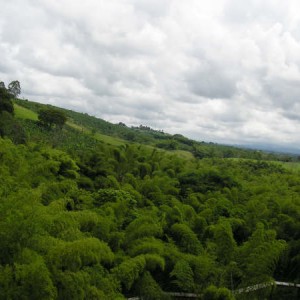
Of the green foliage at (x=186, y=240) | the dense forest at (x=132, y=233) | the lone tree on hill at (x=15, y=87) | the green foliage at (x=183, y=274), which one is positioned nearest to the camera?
the dense forest at (x=132, y=233)

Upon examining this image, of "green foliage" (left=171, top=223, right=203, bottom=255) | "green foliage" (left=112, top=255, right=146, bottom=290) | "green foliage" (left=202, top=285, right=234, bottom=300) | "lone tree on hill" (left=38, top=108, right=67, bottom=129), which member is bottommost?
"green foliage" (left=202, top=285, right=234, bottom=300)

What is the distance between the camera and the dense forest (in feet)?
30.7

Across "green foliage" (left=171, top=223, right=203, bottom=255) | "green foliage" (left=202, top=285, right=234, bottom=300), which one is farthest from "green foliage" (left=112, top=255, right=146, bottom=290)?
"green foliage" (left=171, top=223, right=203, bottom=255)

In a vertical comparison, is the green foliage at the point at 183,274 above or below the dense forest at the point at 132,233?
below

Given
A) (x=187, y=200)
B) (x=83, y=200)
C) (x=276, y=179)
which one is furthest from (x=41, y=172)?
(x=276, y=179)

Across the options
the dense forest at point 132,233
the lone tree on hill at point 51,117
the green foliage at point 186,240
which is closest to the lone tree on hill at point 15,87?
the lone tree on hill at point 51,117

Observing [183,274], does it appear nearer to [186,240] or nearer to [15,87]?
[186,240]

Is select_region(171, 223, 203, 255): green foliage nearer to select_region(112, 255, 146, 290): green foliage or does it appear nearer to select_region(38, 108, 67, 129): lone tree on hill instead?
select_region(112, 255, 146, 290): green foliage

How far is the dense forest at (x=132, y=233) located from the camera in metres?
9.34

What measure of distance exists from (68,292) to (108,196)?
9246mm

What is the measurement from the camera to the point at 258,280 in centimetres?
1405

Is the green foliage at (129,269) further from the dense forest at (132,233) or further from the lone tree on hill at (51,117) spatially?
the lone tree on hill at (51,117)

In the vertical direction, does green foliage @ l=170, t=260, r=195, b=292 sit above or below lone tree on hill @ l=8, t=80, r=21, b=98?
below

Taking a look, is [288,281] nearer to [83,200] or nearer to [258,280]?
[258,280]
